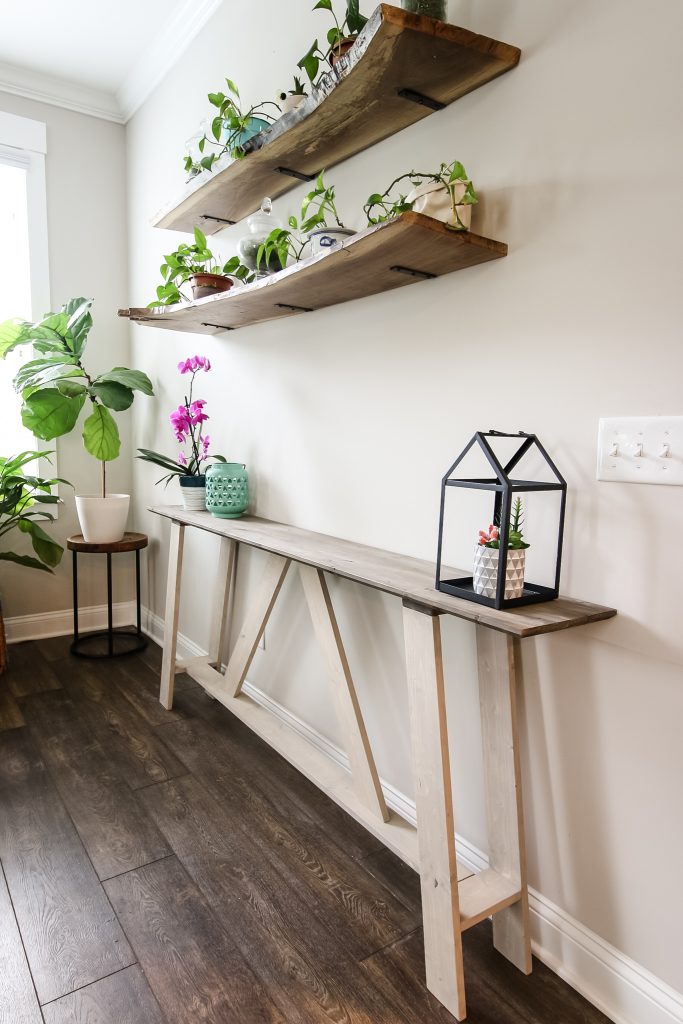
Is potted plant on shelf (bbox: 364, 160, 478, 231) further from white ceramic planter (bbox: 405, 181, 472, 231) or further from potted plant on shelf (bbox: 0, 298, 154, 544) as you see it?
potted plant on shelf (bbox: 0, 298, 154, 544)

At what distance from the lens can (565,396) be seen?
4.05 feet

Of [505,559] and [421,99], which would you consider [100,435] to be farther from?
[505,559]

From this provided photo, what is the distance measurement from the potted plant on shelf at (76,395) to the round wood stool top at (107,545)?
0.03 metres

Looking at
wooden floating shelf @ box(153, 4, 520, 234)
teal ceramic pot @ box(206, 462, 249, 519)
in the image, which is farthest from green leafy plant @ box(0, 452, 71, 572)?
wooden floating shelf @ box(153, 4, 520, 234)

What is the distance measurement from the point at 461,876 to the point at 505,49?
1.66 meters

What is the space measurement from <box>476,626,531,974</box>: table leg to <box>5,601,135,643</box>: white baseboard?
103 inches

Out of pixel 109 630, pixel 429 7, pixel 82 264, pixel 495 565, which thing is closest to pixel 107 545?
pixel 109 630

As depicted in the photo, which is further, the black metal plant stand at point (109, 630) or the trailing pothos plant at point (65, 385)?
the black metal plant stand at point (109, 630)

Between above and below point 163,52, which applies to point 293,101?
below

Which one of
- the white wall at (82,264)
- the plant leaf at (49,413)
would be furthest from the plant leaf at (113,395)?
the white wall at (82,264)

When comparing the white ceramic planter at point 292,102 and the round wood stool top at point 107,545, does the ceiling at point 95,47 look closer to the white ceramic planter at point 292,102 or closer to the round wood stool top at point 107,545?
the white ceramic planter at point 292,102

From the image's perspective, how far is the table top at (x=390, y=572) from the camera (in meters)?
1.08

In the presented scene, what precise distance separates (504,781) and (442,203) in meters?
1.17

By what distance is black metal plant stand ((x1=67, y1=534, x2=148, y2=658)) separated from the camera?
296 cm
